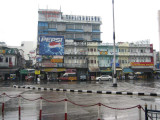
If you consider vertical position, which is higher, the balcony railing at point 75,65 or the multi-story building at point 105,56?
the multi-story building at point 105,56

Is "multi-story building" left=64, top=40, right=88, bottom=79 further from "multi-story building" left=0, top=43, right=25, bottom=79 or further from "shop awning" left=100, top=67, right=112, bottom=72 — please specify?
"multi-story building" left=0, top=43, right=25, bottom=79

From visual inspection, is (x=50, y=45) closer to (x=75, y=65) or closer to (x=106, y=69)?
(x=75, y=65)

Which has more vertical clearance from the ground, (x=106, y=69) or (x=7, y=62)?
(x=7, y=62)

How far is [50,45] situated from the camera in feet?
124

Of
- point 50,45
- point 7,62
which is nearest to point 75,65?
point 50,45

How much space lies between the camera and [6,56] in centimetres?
5006

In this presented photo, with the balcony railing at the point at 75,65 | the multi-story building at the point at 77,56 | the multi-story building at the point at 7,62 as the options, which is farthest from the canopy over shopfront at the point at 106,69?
the multi-story building at the point at 7,62

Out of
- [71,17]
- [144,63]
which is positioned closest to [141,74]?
[144,63]

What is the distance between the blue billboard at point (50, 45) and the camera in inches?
1483

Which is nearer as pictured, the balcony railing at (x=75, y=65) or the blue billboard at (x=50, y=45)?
the blue billboard at (x=50, y=45)

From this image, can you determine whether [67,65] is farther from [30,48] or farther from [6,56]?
[30,48]

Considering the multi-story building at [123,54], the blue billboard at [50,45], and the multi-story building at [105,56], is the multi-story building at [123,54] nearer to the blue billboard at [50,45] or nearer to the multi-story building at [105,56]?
the multi-story building at [105,56]

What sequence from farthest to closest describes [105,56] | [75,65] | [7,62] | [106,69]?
[105,56], [7,62], [106,69], [75,65]

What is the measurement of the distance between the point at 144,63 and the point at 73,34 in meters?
25.6
